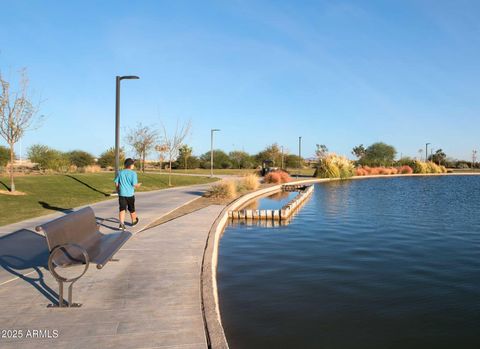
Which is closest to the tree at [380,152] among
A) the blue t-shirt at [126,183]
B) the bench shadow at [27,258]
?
the blue t-shirt at [126,183]

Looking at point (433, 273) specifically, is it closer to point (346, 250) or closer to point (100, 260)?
point (346, 250)

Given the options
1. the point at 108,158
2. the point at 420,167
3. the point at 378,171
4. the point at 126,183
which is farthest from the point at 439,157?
the point at 126,183

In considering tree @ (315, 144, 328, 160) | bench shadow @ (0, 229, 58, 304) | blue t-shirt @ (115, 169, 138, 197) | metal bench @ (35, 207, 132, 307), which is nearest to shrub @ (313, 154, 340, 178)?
tree @ (315, 144, 328, 160)

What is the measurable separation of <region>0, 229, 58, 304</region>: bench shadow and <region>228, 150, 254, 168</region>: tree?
2136 inches

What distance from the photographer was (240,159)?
214 ft

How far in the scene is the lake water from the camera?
16.3 feet

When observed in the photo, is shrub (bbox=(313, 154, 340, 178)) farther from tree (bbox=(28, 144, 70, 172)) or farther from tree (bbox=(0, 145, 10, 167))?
tree (bbox=(0, 145, 10, 167))

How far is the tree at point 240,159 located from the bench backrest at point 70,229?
56381 millimetres

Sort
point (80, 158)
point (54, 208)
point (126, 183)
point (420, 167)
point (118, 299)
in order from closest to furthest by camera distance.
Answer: point (118, 299) < point (126, 183) < point (54, 208) < point (80, 158) < point (420, 167)

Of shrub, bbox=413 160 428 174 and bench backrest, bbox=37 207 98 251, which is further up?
shrub, bbox=413 160 428 174

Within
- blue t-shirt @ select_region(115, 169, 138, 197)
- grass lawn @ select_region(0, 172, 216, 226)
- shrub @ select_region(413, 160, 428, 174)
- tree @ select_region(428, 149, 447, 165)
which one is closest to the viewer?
blue t-shirt @ select_region(115, 169, 138, 197)

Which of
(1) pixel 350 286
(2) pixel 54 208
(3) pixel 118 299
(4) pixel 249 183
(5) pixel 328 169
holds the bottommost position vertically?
(1) pixel 350 286

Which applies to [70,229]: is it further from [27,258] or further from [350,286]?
[350,286]

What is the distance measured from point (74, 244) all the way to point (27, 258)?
2894mm
